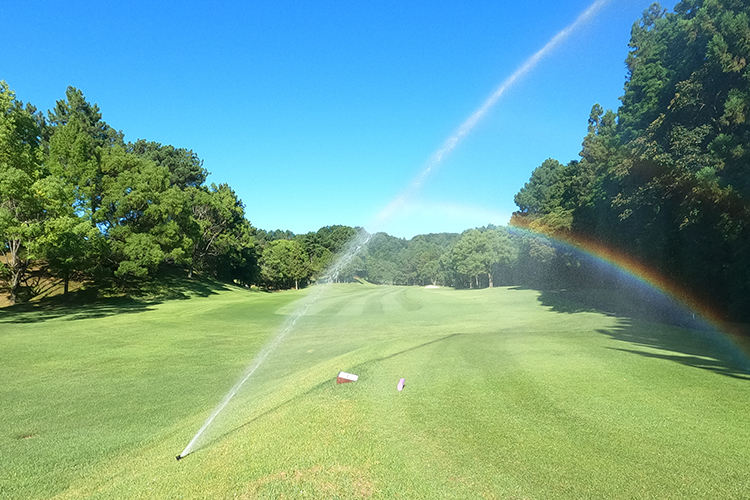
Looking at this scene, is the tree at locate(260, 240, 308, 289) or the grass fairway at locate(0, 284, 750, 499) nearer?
the grass fairway at locate(0, 284, 750, 499)

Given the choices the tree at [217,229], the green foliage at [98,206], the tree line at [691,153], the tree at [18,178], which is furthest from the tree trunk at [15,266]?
the tree line at [691,153]

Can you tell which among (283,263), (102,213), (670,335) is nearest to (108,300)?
(102,213)

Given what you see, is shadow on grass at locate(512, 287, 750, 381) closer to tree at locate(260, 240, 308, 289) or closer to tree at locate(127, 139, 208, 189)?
tree at locate(260, 240, 308, 289)

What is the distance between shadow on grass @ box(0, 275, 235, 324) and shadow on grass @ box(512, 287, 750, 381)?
2720 centimetres

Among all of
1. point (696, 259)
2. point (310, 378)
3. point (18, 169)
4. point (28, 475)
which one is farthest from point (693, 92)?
point (18, 169)

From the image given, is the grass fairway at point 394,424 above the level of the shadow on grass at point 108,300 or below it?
below

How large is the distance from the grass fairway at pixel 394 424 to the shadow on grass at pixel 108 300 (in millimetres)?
14115

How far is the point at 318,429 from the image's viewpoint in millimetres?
5605

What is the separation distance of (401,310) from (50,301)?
27.3m

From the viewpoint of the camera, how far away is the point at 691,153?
18703mm

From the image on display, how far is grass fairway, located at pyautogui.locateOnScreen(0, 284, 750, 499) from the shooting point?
4230 mm

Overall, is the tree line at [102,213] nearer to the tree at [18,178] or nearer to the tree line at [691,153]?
the tree at [18,178]

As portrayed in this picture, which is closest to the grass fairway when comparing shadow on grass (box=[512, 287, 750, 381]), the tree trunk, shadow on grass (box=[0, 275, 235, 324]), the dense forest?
Answer: shadow on grass (box=[512, 287, 750, 381])

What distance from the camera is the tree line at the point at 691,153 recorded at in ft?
56.6
